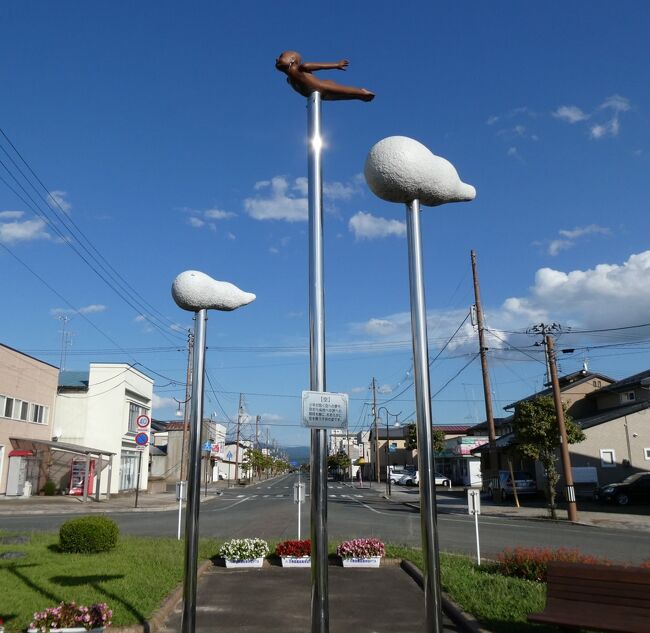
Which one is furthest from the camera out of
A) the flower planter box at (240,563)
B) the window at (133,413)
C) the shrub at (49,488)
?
the window at (133,413)

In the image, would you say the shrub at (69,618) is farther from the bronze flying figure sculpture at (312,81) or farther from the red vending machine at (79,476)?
the red vending machine at (79,476)

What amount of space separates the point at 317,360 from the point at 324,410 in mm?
425

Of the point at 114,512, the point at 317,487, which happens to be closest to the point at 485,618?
the point at 317,487

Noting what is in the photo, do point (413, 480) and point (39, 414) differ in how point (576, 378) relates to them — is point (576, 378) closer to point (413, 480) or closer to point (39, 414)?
point (413, 480)

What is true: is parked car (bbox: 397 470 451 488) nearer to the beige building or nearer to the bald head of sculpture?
the beige building

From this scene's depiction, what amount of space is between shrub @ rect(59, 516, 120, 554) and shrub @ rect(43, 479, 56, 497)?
25.4 metres

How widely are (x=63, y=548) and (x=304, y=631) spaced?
750 cm

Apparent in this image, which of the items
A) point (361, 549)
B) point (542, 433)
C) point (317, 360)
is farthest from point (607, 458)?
point (317, 360)

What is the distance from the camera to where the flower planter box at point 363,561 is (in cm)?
1186

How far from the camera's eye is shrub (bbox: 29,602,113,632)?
6637 millimetres

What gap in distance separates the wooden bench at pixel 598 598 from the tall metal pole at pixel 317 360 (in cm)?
301

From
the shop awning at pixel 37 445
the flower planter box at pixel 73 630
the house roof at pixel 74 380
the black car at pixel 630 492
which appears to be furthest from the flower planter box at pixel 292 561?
the house roof at pixel 74 380

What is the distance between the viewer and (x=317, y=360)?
492 cm

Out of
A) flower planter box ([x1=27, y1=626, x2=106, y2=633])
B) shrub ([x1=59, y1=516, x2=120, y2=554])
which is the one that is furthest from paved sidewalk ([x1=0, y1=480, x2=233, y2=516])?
flower planter box ([x1=27, y1=626, x2=106, y2=633])
